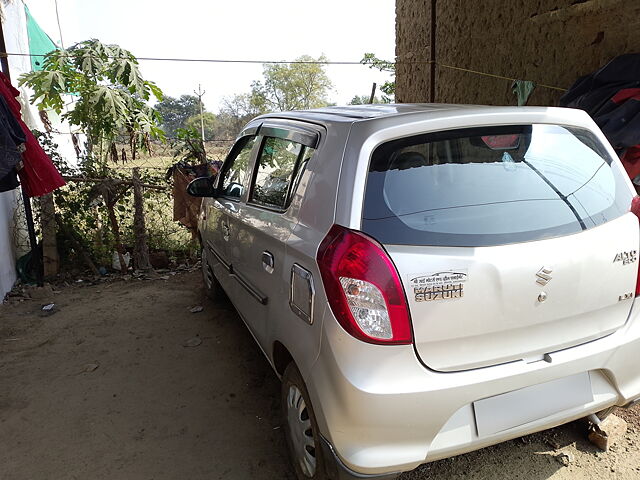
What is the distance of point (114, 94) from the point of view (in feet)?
19.2

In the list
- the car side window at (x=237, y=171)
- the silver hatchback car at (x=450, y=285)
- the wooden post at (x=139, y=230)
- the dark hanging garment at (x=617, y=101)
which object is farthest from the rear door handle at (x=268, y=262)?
the wooden post at (x=139, y=230)

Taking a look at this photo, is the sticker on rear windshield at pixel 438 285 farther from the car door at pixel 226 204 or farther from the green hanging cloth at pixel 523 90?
the green hanging cloth at pixel 523 90

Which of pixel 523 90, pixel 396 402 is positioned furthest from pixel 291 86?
pixel 396 402

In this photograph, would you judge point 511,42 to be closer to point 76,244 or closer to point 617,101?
point 617,101

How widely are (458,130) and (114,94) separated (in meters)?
5.20

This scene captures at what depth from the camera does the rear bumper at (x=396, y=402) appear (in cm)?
162

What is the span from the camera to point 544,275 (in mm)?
1754

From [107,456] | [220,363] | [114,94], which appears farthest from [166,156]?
[107,456]

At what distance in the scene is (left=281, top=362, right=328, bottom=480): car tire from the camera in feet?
6.39

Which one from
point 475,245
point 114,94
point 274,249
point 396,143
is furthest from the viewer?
point 114,94

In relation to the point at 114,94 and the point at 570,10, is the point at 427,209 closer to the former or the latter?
the point at 570,10

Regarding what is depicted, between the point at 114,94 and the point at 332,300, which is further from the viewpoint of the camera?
the point at 114,94

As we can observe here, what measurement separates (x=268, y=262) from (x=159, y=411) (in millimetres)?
1328

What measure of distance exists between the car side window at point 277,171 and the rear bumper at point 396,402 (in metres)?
0.89
